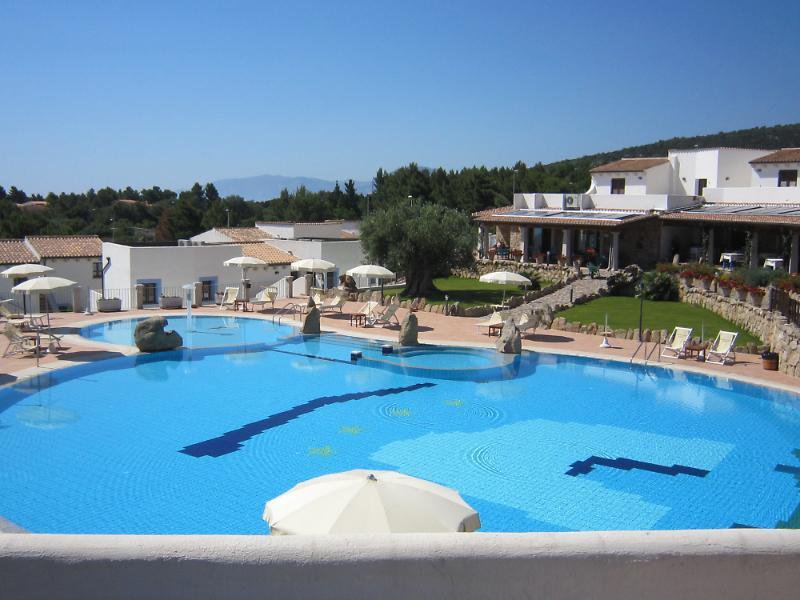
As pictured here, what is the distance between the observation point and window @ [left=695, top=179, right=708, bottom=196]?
42500 millimetres

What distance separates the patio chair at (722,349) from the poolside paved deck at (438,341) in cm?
39

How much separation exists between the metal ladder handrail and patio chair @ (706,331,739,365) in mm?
14700

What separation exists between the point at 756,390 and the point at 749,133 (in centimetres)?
9188

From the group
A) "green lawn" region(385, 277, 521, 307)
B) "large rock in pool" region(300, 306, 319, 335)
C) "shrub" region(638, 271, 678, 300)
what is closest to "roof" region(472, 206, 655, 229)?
"green lawn" region(385, 277, 521, 307)

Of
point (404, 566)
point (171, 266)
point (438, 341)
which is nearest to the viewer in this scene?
point (404, 566)

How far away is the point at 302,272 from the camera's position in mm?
38344

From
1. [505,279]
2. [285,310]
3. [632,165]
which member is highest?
[632,165]

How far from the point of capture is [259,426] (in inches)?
571

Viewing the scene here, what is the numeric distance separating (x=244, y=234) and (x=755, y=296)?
1236 inches

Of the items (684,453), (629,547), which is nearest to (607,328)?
(684,453)

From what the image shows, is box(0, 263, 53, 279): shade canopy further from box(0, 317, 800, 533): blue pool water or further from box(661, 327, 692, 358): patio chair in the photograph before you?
box(661, 327, 692, 358): patio chair

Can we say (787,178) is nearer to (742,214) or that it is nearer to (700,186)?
(700,186)

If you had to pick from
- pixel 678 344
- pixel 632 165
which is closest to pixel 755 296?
pixel 678 344

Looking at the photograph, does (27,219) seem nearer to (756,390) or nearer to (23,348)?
(23,348)
